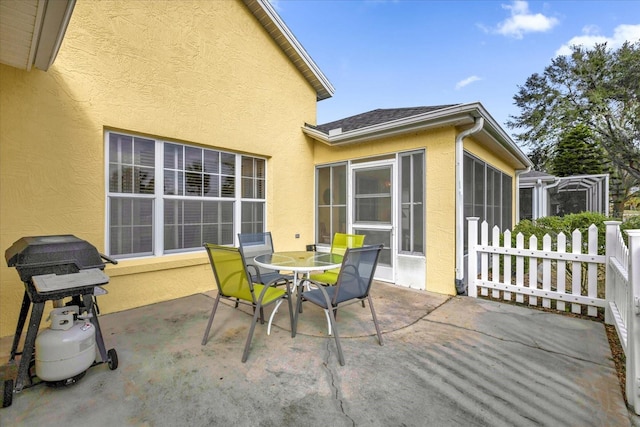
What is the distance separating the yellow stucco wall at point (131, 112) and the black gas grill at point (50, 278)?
127 cm

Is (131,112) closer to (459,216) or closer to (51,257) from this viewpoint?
(51,257)

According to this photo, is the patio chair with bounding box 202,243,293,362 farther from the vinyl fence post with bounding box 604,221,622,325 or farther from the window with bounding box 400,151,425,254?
the vinyl fence post with bounding box 604,221,622,325

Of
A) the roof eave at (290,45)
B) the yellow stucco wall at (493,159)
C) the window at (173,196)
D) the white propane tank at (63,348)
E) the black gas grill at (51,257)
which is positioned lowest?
the white propane tank at (63,348)

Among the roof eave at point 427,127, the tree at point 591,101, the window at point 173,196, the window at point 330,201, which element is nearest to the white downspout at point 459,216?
the roof eave at point 427,127

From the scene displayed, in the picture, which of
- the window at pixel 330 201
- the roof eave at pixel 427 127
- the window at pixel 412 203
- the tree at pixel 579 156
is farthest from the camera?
the tree at pixel 579 156

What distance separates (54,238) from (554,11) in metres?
24.6

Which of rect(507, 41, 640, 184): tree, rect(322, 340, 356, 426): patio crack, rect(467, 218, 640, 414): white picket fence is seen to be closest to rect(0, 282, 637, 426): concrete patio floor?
rect(322, 340, 356, 426): patio crack

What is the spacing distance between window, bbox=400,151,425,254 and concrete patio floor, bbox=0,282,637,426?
1700 mm

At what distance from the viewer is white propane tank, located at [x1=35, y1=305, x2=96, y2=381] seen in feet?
7.20

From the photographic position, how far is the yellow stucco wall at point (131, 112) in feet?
11.1

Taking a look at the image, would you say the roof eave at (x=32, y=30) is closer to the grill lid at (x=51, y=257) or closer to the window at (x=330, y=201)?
the grill lid at (x=51, y=257)

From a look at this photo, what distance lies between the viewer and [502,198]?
8.00 metres

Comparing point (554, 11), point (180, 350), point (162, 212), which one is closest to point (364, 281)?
point (180, 350)

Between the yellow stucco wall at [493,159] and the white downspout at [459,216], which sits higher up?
the yellow stucco wall at [493,159]
